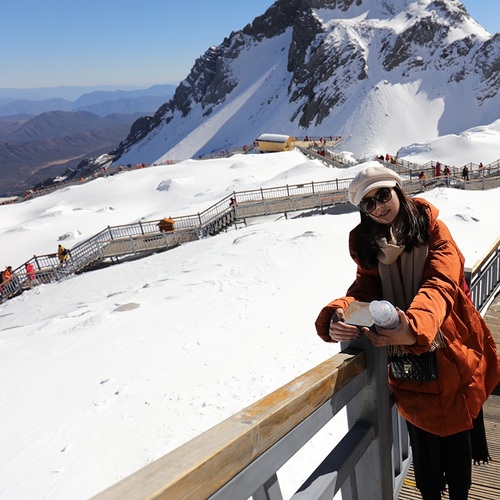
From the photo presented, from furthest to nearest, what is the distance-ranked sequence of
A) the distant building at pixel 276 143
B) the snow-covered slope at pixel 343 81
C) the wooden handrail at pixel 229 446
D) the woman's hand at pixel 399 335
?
the snow-covered slope at pixel 343 81, the distant building at pixel 276 143, the woman's hand at pixel 399 335, the wooden handrail at pixel 229 446

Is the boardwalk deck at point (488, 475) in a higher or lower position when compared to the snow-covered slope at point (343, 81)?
lower

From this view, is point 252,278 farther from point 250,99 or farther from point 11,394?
point 250,99

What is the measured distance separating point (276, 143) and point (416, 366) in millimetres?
50180

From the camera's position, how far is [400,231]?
215 cm

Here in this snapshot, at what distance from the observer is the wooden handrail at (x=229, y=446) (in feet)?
3.44

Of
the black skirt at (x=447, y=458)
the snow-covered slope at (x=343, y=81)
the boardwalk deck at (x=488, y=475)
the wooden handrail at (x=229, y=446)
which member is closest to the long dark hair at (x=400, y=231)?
the wooden handrail at (x=229, y=446)

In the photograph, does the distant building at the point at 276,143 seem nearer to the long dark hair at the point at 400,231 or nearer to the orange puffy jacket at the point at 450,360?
the long dark hair at the point at 400,231

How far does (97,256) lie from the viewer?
2062 cm

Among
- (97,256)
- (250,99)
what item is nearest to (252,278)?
(97,256)

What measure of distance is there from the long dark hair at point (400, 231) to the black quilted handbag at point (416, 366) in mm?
560

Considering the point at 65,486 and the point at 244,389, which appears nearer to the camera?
the point at 65,486

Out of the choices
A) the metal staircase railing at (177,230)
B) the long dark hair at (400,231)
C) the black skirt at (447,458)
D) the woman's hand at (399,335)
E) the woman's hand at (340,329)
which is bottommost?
the metal staircase railing at (177,230)

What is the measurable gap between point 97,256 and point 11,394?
14228 millimetres

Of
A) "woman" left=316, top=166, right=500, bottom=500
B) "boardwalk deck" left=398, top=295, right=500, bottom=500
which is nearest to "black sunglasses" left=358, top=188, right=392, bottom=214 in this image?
"woman" left=316, top=166, right=500, bottom=500
